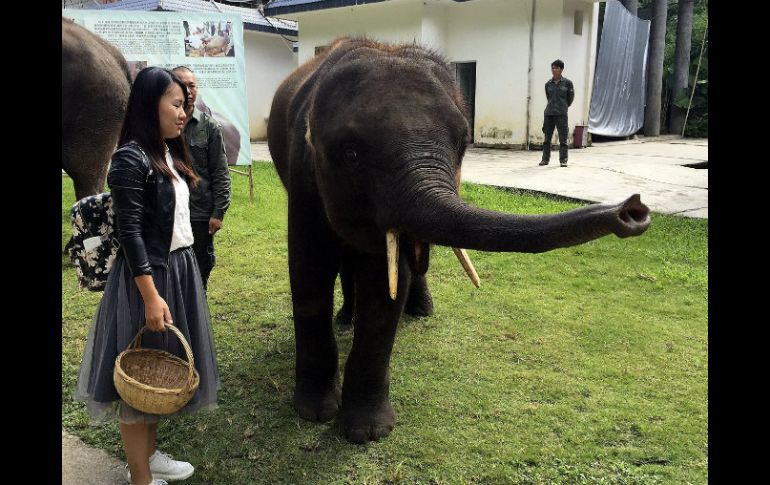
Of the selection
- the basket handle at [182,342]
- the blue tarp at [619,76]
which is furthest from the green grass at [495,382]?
the blue tarp at [619,76]

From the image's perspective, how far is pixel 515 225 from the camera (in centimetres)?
218

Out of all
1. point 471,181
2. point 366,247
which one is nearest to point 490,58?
point 471,181

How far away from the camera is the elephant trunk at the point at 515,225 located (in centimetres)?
191

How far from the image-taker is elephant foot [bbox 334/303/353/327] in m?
4.87

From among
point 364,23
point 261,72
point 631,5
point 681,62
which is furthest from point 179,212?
point 681,62

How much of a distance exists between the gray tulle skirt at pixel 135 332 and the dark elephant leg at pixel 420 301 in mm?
2181

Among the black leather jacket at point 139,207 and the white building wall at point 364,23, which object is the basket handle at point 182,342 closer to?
the black leather jacket at point 139,207

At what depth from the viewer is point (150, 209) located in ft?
8.70

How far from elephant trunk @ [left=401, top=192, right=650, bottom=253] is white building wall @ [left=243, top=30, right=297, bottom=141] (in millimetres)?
15925

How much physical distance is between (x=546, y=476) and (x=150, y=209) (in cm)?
207

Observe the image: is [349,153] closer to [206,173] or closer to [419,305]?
[206,173]

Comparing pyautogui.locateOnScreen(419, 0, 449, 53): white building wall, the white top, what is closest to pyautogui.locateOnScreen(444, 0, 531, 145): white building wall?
pyautogui.locateOnScreen(419, 0, 449, 53): white building wall

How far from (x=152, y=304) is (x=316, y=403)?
1278 millimetres
